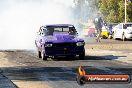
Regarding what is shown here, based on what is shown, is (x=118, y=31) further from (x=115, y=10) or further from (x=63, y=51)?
(x=63, y=51)

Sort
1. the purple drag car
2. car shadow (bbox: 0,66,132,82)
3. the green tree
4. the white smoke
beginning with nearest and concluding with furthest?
car shadow (bbox: 0,66,132,82) → the purple drag car → the white smoke → the green tree

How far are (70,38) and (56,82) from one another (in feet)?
27.8

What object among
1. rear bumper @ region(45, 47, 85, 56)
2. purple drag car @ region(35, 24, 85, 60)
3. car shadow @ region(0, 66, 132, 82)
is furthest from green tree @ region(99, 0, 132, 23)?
car shadow @ region(0, 66, 132, 82)

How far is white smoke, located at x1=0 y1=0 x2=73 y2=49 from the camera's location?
125 ft

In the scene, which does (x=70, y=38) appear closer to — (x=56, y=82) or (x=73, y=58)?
(x=73, y=58)

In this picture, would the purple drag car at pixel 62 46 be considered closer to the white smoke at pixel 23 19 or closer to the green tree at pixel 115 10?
the white smoke at pixel 23 19

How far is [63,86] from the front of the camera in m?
10.5

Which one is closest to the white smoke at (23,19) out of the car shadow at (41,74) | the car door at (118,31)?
the car door at (118,31)

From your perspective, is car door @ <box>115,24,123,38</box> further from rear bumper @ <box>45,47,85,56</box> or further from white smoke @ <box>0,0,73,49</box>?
rear bumper @ <box>45,47,85,56</box>

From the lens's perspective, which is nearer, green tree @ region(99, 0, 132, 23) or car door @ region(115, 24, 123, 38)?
car door @ region(115, 24, 123, 38)

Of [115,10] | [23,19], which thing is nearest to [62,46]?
[23,19]

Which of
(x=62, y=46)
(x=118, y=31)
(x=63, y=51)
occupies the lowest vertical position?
(x=118, y=31)

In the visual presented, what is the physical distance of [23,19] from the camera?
5731 centimetres

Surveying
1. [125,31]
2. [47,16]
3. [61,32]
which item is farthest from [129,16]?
[61,32]
